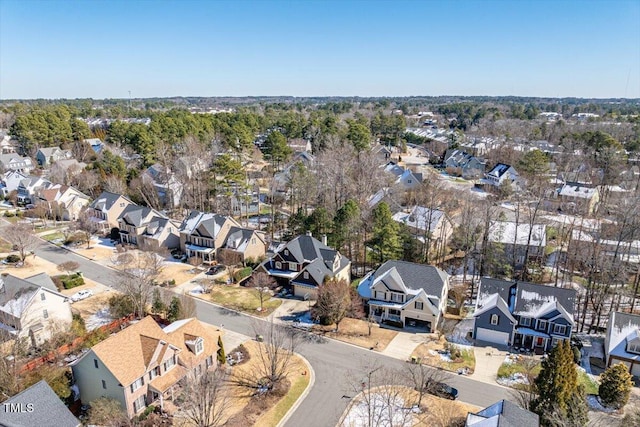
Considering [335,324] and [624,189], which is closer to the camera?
[335,324]

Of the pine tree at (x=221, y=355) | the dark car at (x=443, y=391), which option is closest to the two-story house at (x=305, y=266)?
the pine tree at (x=221, y=355)

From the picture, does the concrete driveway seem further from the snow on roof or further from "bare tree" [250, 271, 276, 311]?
"bare tree" [250, 271, 276, 311]

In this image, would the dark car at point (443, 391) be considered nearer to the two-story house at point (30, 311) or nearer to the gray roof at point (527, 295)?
the gray roof at point (527, 295)

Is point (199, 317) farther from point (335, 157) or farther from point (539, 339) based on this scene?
point (335, 157)

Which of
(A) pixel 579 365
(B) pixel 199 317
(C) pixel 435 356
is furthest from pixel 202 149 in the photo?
(A) pixel 579 365

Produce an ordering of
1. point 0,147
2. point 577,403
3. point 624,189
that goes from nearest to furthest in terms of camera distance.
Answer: point 577,403 → point 624,189 → point 0,147

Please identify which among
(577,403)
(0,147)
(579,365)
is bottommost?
(579,365)

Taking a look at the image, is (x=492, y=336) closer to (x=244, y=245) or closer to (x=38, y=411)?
(x=244, y=245)
